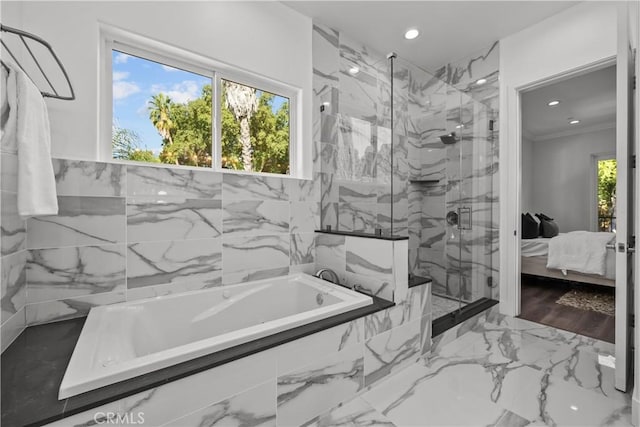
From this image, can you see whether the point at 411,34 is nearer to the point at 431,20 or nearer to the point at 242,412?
the point at 431,20

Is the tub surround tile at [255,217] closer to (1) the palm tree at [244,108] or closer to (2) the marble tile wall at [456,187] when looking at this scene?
(1) the palm tree at [244,108]

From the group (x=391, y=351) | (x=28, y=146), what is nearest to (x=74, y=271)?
(x=28, y=146)

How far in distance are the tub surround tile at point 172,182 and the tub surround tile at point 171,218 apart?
0.04m

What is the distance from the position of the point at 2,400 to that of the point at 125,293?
2.71 ft

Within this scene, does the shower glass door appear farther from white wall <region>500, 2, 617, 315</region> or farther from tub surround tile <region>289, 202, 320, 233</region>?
tub surround tile <region>289, 202, 320, 233</region>

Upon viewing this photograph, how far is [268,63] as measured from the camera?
2307 mm

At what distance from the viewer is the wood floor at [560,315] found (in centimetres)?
244

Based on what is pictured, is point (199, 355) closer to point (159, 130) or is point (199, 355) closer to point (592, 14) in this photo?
point (159, 130)

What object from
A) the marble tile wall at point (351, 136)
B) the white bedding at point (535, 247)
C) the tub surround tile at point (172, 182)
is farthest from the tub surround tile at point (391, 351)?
the white bedding at point (535, 247)

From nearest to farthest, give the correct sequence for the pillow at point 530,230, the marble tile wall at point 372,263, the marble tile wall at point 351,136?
the marble tile wall at point 372,263
the marble tile wall at point 351,136
the pillow at point 530,230

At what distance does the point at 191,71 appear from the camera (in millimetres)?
2100

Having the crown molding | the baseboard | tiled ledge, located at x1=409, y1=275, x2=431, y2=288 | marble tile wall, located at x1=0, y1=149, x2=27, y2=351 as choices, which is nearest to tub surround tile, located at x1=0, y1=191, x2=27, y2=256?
marble tile wall, located at x1=0, y1=149, x2=27, y2=351

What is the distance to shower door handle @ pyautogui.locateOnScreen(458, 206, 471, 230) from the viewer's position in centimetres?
276

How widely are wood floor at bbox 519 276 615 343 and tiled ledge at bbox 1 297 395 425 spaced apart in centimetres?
224
